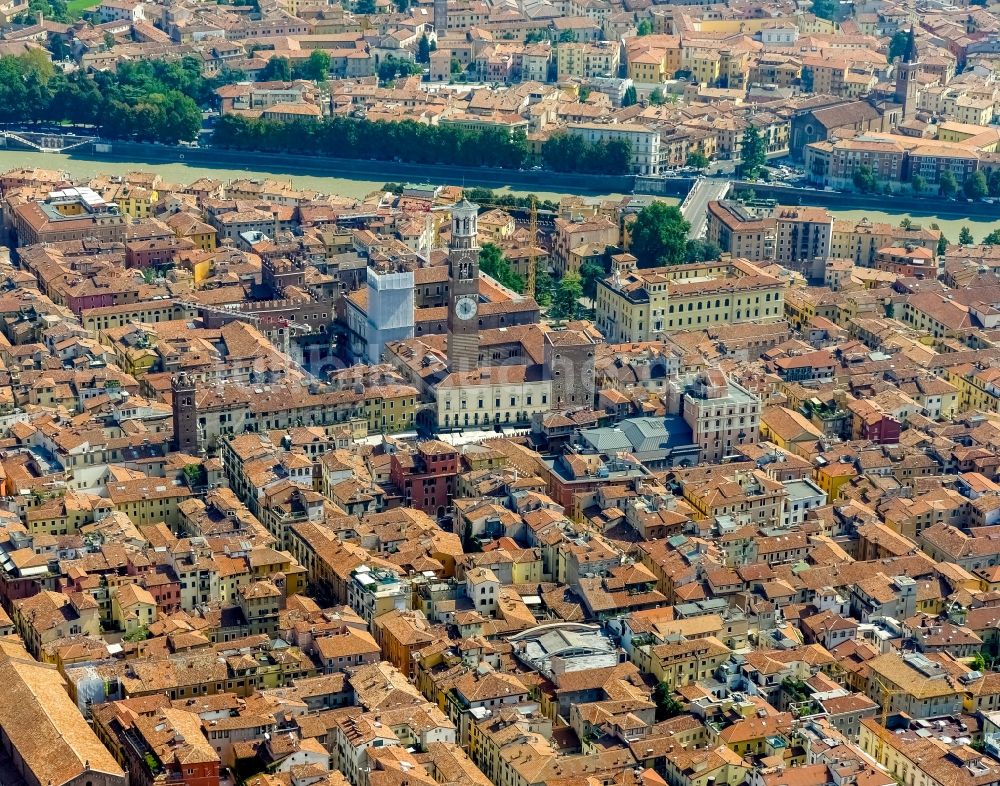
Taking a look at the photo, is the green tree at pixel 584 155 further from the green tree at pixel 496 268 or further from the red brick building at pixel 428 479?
the red brick building at pixel 428 479

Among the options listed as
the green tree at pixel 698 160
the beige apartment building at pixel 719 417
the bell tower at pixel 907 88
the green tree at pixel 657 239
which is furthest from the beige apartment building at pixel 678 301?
the bell tower at pixel 907 88

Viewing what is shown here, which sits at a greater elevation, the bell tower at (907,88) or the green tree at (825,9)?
the green tree at (825,9)

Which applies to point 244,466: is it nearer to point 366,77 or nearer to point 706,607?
point 706,607

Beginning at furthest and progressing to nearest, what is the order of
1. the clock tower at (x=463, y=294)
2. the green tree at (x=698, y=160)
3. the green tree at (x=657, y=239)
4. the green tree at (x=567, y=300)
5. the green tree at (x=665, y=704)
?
the green tree at (x=698, y=160)
the green tree at (x=657, y=239)
the green tree at (x=567, y=300)
the clock tower at (x=463, y=294)
the green tree at (x=665, y=704)

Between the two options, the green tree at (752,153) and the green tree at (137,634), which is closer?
the green tree at (137,634)

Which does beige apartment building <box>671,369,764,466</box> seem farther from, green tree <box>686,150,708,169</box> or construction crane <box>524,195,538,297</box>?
green tree <box>686,150,708,169</box>

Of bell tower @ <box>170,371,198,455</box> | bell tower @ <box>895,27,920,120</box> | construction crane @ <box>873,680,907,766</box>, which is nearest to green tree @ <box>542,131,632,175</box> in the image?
bell tower @ <box>895,27,920,120</box>

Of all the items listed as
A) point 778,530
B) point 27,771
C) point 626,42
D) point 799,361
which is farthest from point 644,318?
point 626,42

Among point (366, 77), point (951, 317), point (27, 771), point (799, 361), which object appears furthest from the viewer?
point (366, 77)
